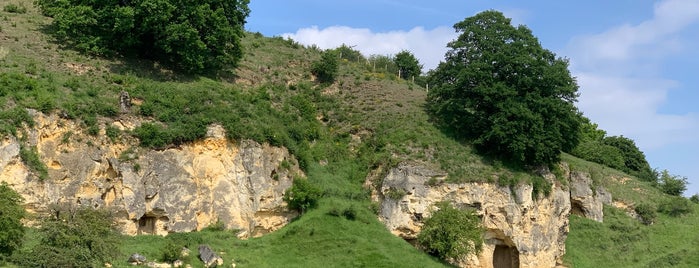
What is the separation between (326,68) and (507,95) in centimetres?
1646

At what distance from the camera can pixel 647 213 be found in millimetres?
58281

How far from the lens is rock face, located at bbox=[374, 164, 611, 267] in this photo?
46500 millimetres

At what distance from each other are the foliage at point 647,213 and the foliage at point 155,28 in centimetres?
3506

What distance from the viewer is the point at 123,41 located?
4922 centimetres

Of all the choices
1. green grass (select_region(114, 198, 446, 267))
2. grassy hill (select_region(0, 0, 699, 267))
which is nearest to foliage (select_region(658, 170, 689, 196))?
grassy hill (select_region(0, 0, 699, 267))

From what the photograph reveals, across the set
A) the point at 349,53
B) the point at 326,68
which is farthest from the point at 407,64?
the point at 326,68

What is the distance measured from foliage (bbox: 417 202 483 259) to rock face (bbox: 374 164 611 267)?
1727 millimetres

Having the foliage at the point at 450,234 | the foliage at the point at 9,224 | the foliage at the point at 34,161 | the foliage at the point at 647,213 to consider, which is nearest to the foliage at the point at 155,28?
the foliage at the point at 34,161

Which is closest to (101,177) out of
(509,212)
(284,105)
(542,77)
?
(284,105)

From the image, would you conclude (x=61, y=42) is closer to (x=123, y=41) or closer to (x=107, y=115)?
(x=123, y=41)

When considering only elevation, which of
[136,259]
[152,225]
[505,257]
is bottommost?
[505,257]

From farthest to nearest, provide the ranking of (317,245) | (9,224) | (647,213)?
1. (647,213)
2. (317,245)
3. (9,224)

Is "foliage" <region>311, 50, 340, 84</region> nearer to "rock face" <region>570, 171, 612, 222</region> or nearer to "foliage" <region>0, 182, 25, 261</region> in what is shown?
"rock face" <region>570, 171, 612, 222</region>

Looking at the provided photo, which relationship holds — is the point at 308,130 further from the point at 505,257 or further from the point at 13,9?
the point at 13,9
